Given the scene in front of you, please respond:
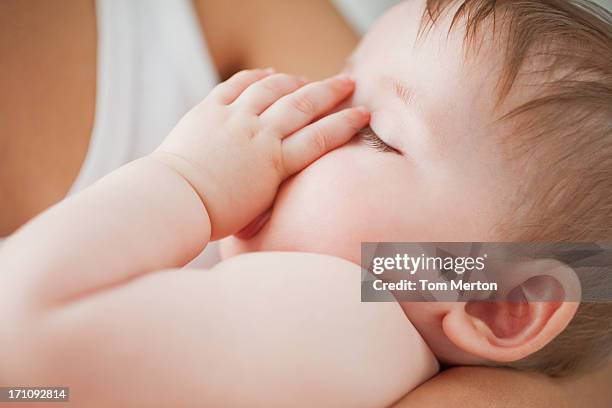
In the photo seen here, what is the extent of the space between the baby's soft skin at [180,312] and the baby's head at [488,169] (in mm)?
39

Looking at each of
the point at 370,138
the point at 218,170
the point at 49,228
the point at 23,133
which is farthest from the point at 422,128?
the point at 23,133

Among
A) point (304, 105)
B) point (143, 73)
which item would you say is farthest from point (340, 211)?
point (143, 73)

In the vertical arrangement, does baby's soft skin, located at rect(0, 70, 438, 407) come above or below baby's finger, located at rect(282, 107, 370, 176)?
below

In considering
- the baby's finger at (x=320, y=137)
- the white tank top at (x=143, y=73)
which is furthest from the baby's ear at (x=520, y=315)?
the white tank top at (x=143, y=73)

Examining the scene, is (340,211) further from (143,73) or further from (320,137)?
(143,73)

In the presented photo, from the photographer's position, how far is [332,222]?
0.42 metres

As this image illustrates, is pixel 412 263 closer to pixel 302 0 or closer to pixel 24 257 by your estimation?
pixel 24 257

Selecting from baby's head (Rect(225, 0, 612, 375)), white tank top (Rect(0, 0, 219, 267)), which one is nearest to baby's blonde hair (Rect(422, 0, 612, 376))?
baby's head (Rect(225, 0, 612, 375))

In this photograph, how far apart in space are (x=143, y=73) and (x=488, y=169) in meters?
0.45

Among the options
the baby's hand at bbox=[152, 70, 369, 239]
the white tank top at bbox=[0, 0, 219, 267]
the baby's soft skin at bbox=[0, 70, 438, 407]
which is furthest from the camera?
the white tank top at bbox=[0, 0, 219, 267]

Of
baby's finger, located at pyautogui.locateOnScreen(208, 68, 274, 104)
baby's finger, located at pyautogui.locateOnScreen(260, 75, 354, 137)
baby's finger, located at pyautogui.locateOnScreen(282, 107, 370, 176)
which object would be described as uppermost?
baby's finger, located at pyautogui.locateOnScreen(208, 68, 274, 104)

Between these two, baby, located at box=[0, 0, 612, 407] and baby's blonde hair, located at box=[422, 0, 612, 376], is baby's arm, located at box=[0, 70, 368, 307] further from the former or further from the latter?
baby's blonde hair, located at box=[422, 0, 612, 376]

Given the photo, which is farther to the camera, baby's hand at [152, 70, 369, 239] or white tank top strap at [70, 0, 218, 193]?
white tank top strap at [70, 0, 218, 193]

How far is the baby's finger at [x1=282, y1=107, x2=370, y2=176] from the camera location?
47 centimetres
